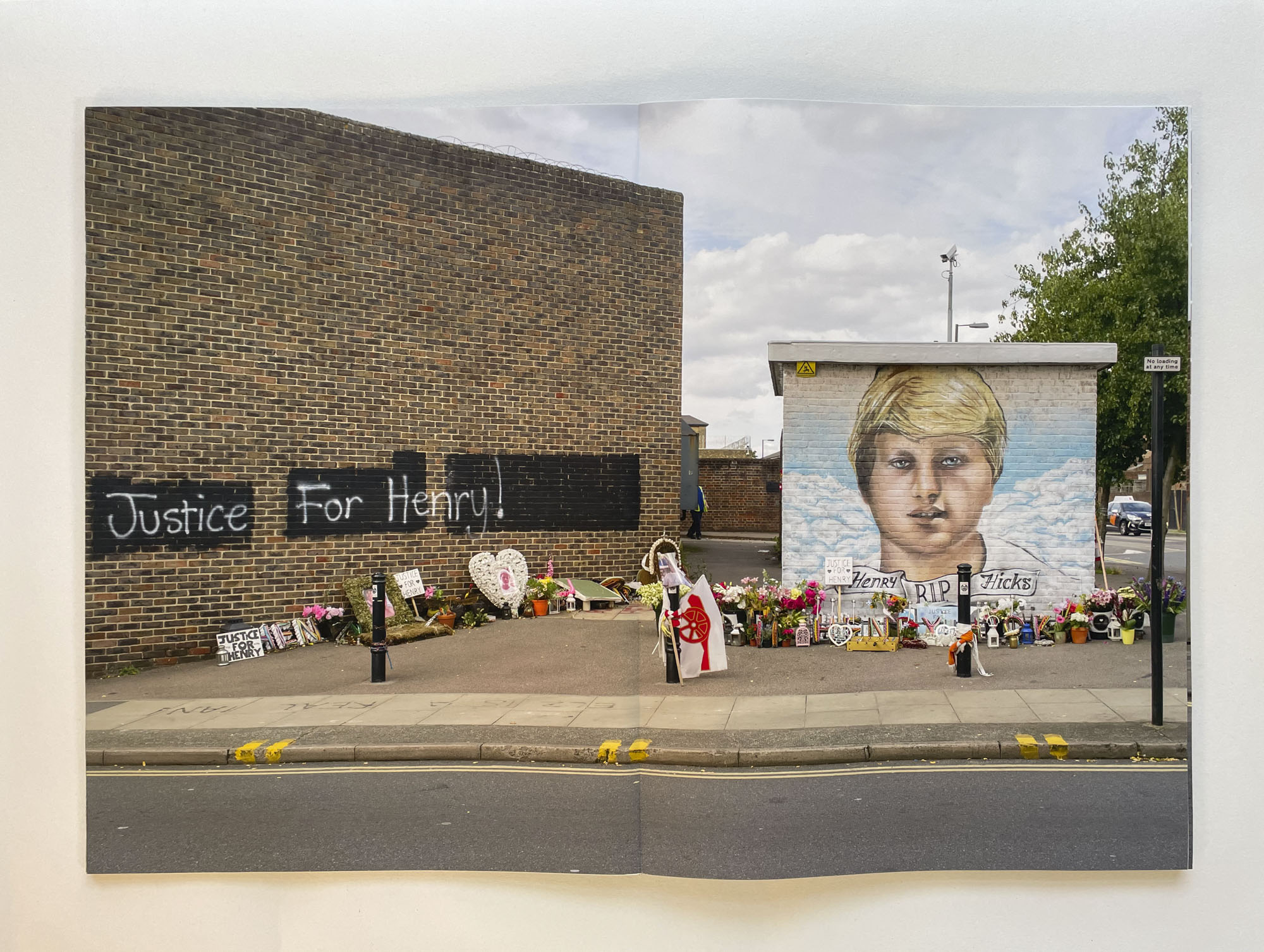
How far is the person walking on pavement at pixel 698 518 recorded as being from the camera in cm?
411

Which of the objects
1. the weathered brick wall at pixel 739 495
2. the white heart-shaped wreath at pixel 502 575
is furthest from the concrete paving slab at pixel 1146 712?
the white heart-shaped wreath at pixel 502 575

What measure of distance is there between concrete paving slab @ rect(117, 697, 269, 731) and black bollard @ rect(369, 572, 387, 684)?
1.86ft

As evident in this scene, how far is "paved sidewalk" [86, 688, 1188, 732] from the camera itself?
347 centimetres

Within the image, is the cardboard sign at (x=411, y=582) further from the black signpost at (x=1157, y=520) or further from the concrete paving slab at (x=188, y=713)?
the black signpost at (x=1157, y=520)

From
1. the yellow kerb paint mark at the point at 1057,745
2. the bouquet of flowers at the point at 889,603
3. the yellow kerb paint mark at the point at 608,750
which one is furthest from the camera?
the bouquet of flowers at the point at 889,603

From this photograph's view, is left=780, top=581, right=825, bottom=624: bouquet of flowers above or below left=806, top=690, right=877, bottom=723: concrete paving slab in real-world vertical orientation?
above

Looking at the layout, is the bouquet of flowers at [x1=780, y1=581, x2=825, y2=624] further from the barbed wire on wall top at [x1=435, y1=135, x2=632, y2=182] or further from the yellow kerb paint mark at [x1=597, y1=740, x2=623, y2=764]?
the barbed wire on wall top at [x1=435, y1=135, x2=632, y2=182]

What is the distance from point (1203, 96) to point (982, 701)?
290 cm

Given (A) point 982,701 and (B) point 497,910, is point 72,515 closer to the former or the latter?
(B) point 497,910

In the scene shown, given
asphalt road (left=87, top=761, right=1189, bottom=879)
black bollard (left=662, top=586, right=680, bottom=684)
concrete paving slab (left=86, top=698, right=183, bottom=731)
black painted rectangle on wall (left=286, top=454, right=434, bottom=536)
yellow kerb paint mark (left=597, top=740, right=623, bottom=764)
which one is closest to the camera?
asphalt road (left=87, top=761, right=1189, bottom=879)

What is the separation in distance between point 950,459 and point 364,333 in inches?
126

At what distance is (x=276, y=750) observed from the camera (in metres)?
3.57

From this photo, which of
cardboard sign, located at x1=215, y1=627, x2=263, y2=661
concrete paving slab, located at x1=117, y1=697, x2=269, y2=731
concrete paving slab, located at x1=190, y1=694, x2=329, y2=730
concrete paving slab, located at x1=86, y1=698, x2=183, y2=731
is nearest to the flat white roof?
concrete paving slab, located at x1=190, y1=694, x2=329, y2=730

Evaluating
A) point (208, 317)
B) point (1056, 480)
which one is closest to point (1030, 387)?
point (1056, 480)
